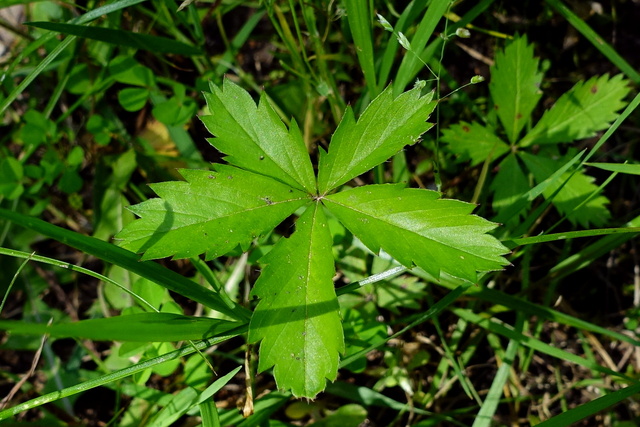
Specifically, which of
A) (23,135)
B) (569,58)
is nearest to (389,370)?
(569,58)

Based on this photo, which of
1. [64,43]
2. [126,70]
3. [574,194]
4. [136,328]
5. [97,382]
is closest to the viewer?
[136,328]

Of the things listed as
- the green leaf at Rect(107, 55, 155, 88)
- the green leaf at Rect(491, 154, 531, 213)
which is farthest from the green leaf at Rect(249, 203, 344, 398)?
the green leaf at Rect(107, 55, 155, 88)

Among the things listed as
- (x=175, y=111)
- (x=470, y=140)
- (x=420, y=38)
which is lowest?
(x=470, y=140)

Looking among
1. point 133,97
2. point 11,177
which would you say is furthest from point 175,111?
point 11,177

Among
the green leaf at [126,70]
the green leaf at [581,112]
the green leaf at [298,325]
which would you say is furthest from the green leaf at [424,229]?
the green leaf at [126,70]

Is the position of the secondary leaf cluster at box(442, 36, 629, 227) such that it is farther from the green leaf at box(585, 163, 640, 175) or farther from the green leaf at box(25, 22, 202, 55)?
the green leaf at box(25, 22, 202, 55)

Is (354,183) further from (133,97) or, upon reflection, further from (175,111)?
Result: (133,97)

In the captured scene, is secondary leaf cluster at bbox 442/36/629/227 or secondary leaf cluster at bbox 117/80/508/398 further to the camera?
secondary leaf cluster at bbox 442/36/629/227

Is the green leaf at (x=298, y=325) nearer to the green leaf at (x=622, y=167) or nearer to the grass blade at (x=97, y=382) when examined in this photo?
the grass blade at (x=97, y=382)

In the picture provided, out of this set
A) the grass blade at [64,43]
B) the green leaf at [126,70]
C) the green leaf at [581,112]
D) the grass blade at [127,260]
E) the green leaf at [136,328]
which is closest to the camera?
the green leaf at [136,328]
